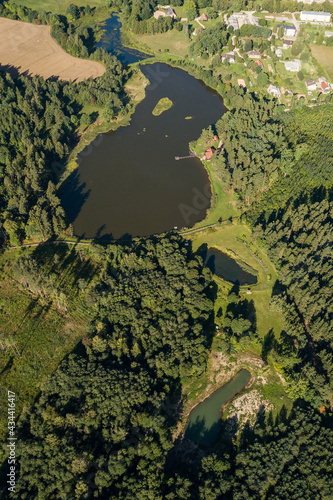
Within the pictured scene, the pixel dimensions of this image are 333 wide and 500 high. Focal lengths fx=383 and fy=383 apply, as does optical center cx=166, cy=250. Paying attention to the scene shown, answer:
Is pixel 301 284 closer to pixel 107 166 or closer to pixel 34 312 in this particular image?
pixel 34 312

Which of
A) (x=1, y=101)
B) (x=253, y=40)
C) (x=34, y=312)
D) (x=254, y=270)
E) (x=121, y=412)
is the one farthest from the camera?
(x=253, y=40)

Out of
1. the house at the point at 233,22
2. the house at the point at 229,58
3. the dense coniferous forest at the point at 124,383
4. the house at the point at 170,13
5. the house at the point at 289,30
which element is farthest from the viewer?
the house at the point at 170,13

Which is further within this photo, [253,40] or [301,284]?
[253,40]

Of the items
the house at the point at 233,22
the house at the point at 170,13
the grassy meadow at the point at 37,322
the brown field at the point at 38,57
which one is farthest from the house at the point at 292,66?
the grassy meadow at the point at 37,322

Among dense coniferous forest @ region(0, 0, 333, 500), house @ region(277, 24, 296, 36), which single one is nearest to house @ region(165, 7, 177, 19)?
house @ region(277, 24, 296, 36)

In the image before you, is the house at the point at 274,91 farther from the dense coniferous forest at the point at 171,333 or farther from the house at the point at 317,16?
the house at the point at 317,16

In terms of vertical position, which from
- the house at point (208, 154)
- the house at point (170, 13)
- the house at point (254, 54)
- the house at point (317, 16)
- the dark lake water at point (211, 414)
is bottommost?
the dark lake water at point (211, 414)

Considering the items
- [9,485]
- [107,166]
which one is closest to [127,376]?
[9,485]
